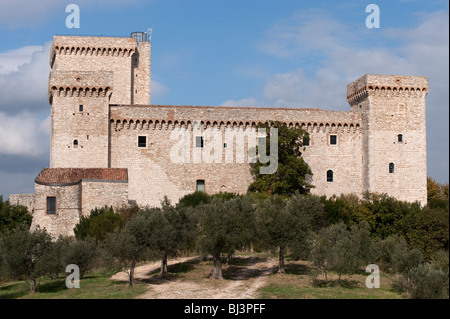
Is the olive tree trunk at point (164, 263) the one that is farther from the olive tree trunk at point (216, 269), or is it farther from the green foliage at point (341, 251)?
the green foliage at point (341, 251)

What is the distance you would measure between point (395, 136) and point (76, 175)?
785 inches

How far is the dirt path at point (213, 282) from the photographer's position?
1983cm

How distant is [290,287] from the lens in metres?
21.3

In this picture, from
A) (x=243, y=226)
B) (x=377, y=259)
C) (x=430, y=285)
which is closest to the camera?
(x=430, y=285)

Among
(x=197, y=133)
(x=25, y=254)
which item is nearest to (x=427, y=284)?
(x=25, y=254)

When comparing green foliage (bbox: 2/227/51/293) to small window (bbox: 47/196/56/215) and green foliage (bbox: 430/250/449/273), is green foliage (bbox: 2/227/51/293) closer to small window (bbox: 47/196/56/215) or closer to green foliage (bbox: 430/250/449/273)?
small window (bbox: 47/196/56/215)

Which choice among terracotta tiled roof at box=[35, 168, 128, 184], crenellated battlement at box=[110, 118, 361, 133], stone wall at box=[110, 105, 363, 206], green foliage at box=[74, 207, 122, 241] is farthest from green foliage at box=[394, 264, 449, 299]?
crenellated battlement at box=[110, 118, 361, 133]

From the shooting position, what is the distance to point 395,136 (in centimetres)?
3816

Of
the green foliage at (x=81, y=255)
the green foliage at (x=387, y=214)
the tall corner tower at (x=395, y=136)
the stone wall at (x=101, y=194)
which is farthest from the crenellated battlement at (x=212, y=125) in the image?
the green foliage at (x=81, y=255)

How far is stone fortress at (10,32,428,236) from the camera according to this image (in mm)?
35406

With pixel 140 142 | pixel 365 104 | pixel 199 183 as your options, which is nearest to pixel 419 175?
pixel 365 104

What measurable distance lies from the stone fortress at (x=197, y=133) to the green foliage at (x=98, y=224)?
3.56m
